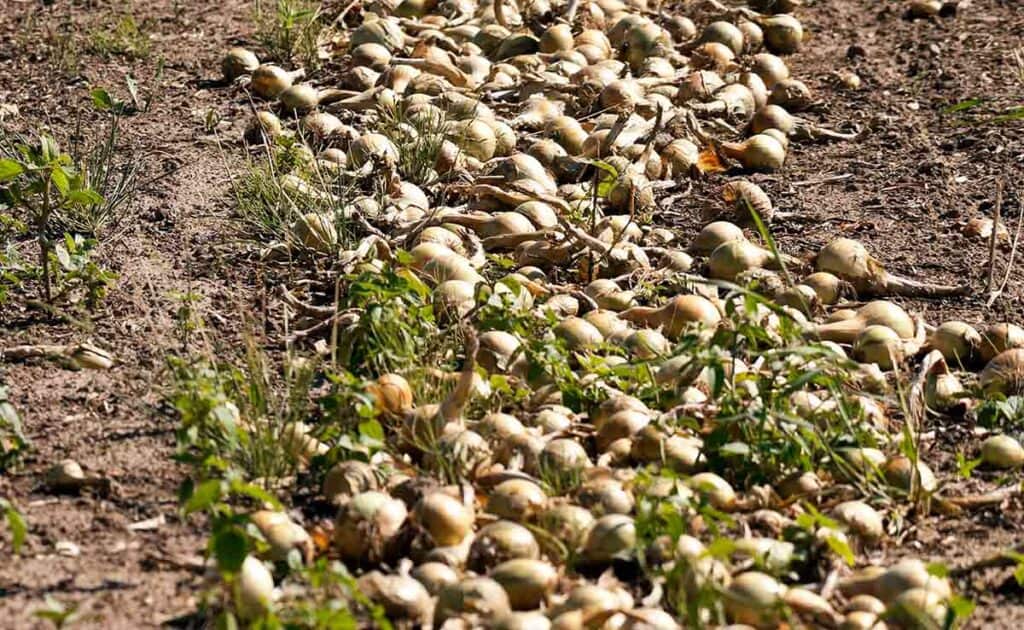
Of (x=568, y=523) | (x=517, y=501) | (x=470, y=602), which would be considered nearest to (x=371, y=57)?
(x=517, y=501)

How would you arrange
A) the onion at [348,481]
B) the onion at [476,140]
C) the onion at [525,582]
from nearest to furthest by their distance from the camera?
the onion at [525,582], the onion at [348,481], the onion at [476,140]

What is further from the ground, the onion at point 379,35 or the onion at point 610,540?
the onion at point 610,540

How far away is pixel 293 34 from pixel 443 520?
12.6ft

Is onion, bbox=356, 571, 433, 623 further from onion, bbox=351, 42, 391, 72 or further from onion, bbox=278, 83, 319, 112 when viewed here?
onion, bbox=351, 42, 391, 72

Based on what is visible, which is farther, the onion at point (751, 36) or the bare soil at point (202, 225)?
the onion at point (751, 36)

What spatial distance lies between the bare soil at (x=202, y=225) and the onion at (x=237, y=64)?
95 millimetres

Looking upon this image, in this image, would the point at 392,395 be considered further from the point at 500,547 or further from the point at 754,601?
the point at 754,601

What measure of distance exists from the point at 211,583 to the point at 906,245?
294 cm

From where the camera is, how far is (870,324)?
4.26m

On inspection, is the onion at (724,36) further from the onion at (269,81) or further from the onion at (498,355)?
the onion at (498,355)

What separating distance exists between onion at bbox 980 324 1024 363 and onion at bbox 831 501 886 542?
1101 mm

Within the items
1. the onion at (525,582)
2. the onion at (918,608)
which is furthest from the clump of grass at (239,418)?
the onion at (918,608)

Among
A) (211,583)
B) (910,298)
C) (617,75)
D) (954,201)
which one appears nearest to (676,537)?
(211,583)

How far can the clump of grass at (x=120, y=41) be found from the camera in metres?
6.42
